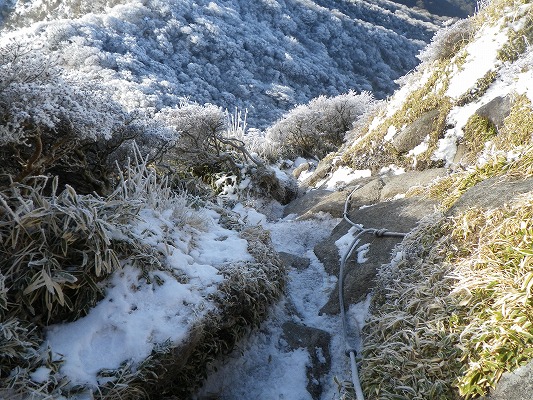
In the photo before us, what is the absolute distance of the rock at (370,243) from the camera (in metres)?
3.05

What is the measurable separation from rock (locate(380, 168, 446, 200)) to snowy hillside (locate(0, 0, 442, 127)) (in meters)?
17.1

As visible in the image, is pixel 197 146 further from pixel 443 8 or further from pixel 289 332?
pixel 443 8

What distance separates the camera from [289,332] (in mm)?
2861

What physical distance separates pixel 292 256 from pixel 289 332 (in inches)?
50.0

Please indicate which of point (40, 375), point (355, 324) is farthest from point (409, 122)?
point (40, 375)

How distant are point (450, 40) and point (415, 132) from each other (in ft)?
6.46

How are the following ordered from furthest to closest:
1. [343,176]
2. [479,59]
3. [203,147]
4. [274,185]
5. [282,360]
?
[203,147]
[274,185]
[343,176]
[479,59]
[282,360]

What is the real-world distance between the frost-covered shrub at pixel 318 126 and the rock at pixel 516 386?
12.0 m

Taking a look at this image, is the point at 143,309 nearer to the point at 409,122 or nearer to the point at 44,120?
the point at 44,120

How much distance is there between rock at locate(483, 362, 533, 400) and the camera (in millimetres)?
1445

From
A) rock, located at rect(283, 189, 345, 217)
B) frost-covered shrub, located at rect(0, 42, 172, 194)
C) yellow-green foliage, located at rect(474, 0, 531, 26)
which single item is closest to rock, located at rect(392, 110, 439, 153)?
rock, located at rect(283, 189, 345, 217)

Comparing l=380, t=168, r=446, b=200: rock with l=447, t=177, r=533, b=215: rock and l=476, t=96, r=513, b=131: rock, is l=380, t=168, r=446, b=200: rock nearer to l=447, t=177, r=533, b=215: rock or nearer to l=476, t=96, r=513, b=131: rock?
l=476, t=96, r=513, b=131: rock

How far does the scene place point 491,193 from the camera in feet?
8.18

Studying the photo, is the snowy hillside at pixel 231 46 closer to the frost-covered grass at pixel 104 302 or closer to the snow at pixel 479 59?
the snow at pixel 479 59
